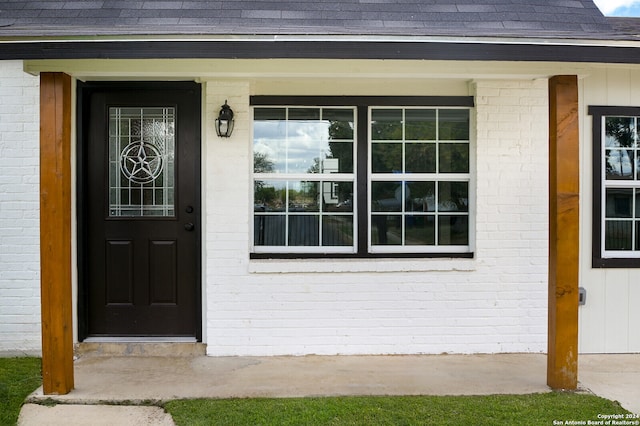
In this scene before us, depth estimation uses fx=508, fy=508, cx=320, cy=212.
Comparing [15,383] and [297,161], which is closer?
[15,383]

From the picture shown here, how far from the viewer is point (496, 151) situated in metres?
4.70

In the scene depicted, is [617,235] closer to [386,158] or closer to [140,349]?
[386,158]

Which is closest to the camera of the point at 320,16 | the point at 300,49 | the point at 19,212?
the point at 300,49

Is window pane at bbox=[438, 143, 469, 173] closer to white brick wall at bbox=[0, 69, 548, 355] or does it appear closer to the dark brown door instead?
white brick wall at bbox=[0, 69, 548, 355]

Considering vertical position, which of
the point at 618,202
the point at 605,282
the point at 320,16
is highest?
the point at 320,16

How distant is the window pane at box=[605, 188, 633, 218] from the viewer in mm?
4797

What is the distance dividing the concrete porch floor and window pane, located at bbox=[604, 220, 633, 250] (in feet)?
3.36

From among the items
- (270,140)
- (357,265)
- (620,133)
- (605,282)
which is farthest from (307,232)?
(620,133)

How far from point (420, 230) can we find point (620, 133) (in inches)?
82.1

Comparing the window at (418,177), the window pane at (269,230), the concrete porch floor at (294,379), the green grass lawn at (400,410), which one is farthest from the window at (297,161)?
the green grass lawn at (400,410)

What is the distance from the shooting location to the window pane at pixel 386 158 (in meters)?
4.79

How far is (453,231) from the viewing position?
15.9 feet

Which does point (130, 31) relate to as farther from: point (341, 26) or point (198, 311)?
point (198, 311)

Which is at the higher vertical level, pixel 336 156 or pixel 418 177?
pixel 336 156
